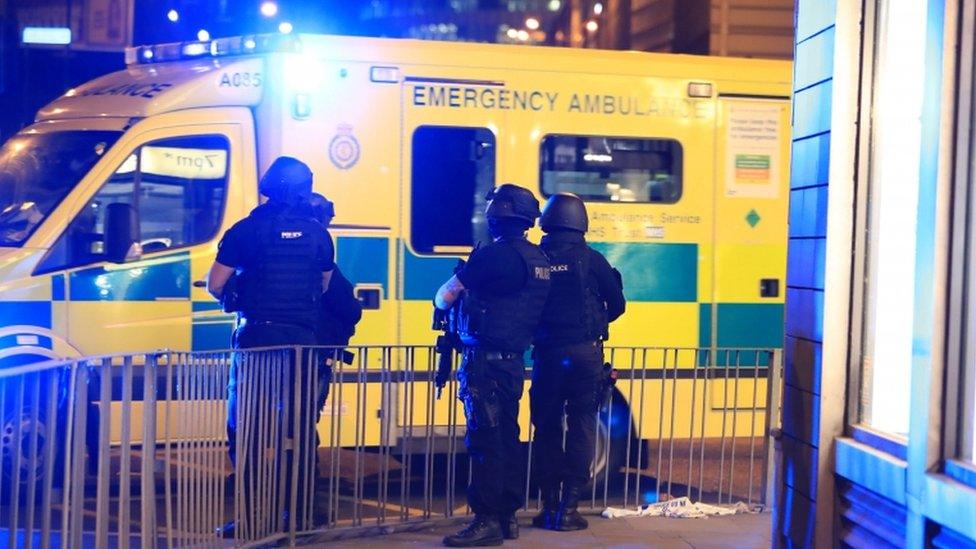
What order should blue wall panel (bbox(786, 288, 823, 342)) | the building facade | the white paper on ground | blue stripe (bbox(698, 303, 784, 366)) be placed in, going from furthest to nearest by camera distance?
1. blue stripe (bbox(698, 303, 784, 366))
2. the white paper on ground
3. blue wall panel (bbox(786, 288, 823, 342))
4. the building facade

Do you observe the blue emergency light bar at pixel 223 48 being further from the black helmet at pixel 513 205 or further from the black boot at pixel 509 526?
the black boot at pixel 509 526

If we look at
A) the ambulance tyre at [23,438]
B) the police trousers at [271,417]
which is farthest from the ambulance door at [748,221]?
the ambulance tyre at [23,438]

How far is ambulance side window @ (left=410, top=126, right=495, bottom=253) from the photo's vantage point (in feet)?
24.2

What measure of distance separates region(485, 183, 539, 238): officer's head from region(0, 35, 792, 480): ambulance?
1688mm

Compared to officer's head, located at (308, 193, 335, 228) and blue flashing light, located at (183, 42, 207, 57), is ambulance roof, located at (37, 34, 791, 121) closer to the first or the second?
blue flashing light, located at (183, 42, 207, 57)

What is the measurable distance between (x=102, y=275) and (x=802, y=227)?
4.23 meters

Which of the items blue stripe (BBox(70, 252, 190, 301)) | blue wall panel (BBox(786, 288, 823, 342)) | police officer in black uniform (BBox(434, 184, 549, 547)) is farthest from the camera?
blue stripe (BBox(70, 252, 190, 301))

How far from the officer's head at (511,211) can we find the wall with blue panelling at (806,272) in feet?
4.60

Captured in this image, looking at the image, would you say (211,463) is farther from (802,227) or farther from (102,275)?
(802,227)

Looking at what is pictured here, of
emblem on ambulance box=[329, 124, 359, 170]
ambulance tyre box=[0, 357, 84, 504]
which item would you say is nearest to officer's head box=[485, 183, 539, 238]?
emblem on ambulance box=[329, 124, 359, 170]

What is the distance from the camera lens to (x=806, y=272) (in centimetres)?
459

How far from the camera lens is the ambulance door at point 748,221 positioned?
7.77m

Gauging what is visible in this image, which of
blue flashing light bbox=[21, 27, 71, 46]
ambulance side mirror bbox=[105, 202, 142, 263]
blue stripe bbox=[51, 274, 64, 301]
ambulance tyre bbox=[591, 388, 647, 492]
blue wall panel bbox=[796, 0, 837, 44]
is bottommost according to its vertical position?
ambulance tyre bbox=[591, 388, 647, 492]

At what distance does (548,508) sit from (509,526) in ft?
1.27
